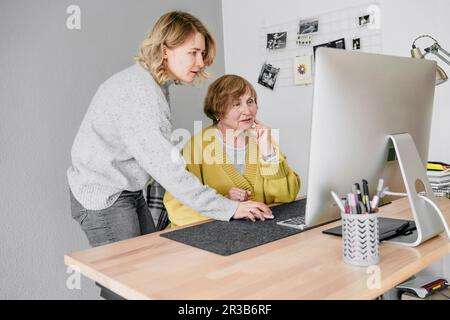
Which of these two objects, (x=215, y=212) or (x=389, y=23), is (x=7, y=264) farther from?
(x=389, y=23)

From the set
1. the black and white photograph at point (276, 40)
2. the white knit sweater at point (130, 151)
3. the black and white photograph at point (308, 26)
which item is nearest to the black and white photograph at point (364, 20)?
the black and white photograph at point (308, 26)

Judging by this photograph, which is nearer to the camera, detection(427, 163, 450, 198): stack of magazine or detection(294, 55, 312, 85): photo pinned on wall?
detection(427, 163, 450, 198): stack of magazine

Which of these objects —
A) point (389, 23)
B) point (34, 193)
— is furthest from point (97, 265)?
point (389, 23)

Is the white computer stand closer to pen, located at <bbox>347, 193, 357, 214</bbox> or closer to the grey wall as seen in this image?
pen, located at <bbox>347, 193, 357, 214</bbox>

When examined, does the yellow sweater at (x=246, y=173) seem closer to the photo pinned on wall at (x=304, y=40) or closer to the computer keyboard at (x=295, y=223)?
the computer keyboard at (x=295, y=223)

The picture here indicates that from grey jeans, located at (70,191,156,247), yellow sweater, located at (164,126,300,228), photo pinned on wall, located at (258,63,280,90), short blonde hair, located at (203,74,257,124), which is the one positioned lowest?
grey jeans, located at (70,191,156,247)

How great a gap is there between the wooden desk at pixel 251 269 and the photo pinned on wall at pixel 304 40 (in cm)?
147

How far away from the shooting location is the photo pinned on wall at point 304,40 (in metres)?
2.29

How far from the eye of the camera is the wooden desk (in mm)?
761

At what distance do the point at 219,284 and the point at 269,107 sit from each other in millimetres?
1853

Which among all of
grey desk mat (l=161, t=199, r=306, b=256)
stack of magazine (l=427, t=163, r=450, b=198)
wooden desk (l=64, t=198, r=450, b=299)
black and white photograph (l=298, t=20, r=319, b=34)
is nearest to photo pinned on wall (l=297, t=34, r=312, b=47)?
black and white photograph (l=298, t=20, r=319, b=34)

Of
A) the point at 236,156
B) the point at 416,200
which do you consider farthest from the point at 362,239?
the point at 236,156

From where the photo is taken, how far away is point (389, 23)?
1.98 meters

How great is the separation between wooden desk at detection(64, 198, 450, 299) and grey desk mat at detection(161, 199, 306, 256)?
3 cm
